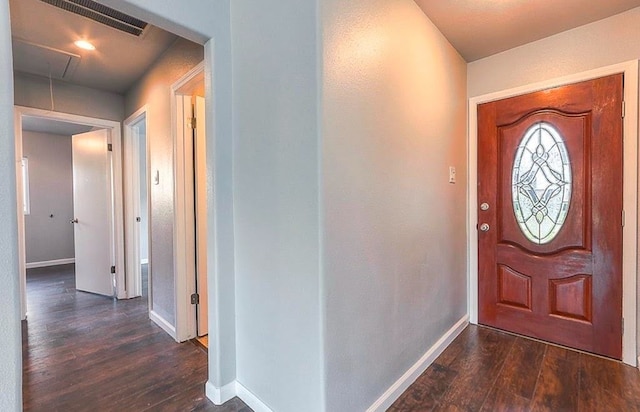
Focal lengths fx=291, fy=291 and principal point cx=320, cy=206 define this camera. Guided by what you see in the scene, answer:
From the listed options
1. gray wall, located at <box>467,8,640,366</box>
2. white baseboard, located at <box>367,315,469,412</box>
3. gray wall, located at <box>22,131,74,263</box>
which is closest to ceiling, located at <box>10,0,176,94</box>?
gray wall, located at <box>467,8,640,366</box>

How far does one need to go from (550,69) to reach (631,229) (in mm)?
1267

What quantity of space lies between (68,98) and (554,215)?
4.69 m

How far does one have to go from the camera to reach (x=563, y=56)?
2.16 metres

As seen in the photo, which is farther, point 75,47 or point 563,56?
point 75,47

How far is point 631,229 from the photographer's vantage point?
193cm

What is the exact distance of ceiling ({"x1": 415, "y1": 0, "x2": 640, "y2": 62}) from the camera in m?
1.82

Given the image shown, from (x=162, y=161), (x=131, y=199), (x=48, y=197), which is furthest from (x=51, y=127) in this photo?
(x=162, y=161)

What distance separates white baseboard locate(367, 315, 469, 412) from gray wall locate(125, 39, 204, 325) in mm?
1793

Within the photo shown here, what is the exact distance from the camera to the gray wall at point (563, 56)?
194 cm

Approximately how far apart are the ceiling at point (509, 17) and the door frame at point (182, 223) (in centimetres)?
196

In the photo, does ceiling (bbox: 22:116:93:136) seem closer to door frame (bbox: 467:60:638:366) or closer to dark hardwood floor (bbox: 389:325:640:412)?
dark hardwood floor (bbox: 389:325:640:412)

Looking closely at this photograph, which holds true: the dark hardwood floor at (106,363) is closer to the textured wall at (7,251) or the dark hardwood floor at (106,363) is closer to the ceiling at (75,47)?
the textured wall at (7,251)

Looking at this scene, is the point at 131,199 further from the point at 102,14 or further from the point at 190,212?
the point at 102,14

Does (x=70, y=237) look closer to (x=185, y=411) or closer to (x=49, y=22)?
(x=49, y=22)
